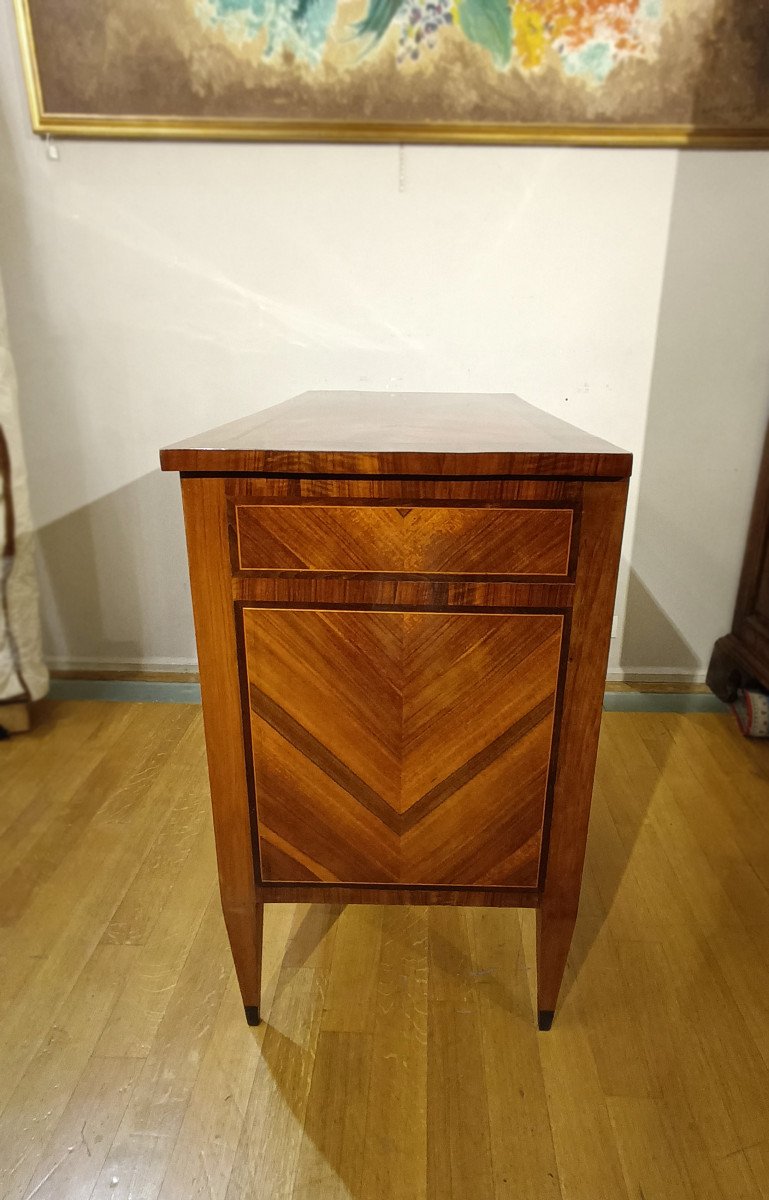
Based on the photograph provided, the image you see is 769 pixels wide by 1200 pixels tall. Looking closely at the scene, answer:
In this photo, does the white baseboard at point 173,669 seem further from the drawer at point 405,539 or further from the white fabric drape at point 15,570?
the drawer at point 405,539

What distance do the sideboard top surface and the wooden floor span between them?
2.65 ft

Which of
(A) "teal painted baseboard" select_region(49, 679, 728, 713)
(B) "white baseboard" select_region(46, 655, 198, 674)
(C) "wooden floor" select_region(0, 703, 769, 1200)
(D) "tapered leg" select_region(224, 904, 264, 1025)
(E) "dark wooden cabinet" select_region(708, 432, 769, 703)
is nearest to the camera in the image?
(C) "wooden floor" select_region(0, 703, 769, 1200)

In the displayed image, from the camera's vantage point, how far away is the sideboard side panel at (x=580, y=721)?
0.80 meters

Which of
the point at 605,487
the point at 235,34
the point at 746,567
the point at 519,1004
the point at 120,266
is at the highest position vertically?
the point at 235,34

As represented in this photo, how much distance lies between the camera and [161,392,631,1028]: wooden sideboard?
2.61 ft

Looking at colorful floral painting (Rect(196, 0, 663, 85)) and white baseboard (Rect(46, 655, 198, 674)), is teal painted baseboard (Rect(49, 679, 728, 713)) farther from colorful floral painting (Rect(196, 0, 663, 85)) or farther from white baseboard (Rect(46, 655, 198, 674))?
colorful floral painting (Rect(196, 0, 663, 85))

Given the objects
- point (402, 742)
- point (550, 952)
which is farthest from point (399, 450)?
point (550, 952)

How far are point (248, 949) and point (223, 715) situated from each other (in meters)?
0.36

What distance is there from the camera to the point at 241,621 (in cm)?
86

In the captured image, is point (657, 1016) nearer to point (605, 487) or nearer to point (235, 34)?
point (605, 487)

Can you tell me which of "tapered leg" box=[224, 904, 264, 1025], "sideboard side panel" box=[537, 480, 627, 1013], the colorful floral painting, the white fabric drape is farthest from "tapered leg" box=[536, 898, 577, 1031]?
the colorful floral painting

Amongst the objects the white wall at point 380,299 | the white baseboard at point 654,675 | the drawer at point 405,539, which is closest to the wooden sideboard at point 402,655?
the drawer at point 405,539

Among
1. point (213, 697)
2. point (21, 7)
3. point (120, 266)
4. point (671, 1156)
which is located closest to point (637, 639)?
point (671, 1156)

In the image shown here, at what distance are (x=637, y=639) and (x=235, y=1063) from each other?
1.45m
